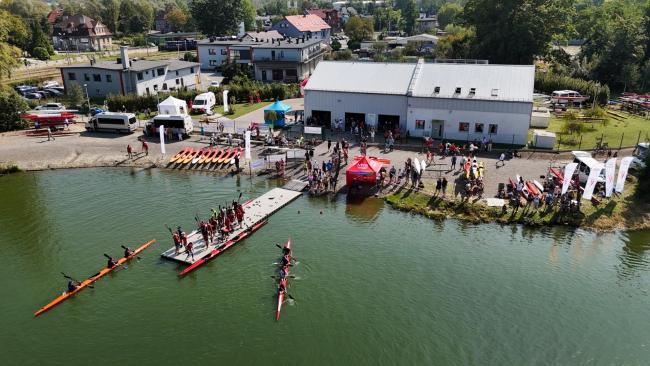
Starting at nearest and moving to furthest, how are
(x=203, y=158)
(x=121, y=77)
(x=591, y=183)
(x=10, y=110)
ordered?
(x=591, y=183)
(x=203, y=158)
(x=10, y=110)
(x=121, y=77)

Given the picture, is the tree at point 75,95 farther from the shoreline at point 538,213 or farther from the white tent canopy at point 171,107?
the shoreline at point 538,213

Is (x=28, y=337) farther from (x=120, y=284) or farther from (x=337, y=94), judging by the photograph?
(x=337, y=94)

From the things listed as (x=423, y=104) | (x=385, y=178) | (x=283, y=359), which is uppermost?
(x=423, y=104)

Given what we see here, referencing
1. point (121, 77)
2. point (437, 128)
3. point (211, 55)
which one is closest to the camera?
point (437, 128)

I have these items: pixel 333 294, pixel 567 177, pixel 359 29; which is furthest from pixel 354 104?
pixel 359 29

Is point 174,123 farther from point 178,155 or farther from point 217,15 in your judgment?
point 217,15

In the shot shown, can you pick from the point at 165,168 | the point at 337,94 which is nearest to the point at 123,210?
the point at 165,168
